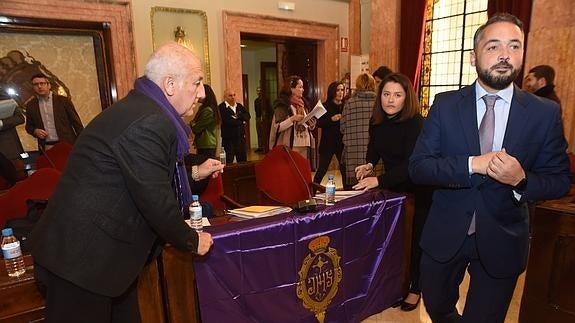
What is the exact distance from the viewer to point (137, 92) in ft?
4.32

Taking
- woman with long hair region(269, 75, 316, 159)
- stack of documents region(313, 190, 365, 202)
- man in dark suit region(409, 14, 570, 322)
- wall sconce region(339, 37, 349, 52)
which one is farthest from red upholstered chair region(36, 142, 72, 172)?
wall sconce region(339, 37, 349, 52)

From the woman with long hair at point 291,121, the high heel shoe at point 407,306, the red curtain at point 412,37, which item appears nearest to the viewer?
the high heel shoe at point 407,306

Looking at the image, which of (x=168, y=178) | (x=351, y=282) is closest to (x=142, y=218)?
(x=168, y=178)

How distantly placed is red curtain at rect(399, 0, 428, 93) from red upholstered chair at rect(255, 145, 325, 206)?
Result: 421cm

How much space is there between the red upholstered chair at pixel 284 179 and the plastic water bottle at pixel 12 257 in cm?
172

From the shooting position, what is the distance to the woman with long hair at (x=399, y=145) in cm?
228

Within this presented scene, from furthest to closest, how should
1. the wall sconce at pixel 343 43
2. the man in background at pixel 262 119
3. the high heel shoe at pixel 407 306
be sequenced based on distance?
the man in background at pixel 262 119
the wall sconce at pixel 343 43
the high heel shoe at pixel 407 306

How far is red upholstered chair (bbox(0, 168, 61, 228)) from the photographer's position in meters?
2.04

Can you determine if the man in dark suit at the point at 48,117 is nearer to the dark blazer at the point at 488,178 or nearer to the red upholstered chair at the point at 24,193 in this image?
the red upholstered chair at the point at 24,193

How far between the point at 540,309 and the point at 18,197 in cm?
301

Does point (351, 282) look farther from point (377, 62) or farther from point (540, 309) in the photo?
point (377, 62)

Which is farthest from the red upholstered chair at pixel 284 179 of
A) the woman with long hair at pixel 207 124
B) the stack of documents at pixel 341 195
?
the woman with long hair at pixel 207 124

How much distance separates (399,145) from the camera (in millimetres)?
2326

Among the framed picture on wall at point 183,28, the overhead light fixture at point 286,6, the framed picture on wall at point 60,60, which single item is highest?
the overhead light fixture at point 286,6
